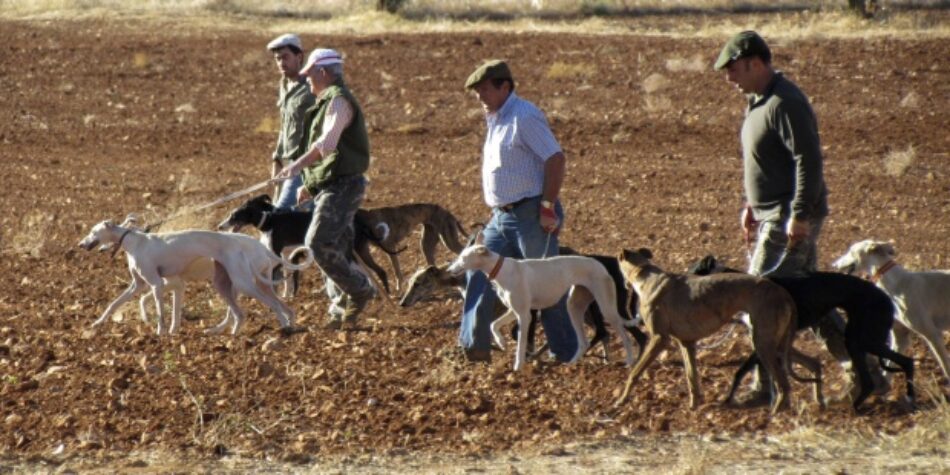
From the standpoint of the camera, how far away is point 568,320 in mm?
11391

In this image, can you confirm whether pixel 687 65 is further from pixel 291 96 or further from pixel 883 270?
pixel 883 270

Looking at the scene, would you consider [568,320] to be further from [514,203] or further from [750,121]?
[750,121]

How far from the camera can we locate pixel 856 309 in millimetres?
9570

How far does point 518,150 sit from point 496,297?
1.19 meters

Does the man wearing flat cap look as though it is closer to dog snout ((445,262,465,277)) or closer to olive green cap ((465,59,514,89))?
olive green cap ((465,59,514,89))

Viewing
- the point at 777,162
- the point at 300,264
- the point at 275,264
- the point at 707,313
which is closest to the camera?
the point at 777,162

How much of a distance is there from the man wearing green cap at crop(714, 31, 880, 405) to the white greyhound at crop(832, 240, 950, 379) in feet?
3.68

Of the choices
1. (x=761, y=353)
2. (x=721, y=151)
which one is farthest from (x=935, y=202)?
(x=761, y=353)

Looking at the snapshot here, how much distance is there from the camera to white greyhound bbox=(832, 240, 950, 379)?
34.2 feet

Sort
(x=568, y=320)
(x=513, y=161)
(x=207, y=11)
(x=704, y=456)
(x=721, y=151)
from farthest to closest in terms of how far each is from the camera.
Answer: (x=207, y=11) → (x=721, y=151) → (x=568, y=320) → (x=513, y=161) → (x=704, y=456)

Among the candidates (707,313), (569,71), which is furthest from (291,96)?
(569,71)

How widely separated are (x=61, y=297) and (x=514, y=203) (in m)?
5.57

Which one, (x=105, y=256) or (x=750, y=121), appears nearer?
(x=750, y=121)

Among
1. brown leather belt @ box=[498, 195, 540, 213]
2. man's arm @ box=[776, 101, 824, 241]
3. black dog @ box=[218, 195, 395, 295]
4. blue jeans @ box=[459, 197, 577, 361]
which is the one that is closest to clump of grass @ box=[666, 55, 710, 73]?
black dog @ box=[218, 195, 395, 295]
